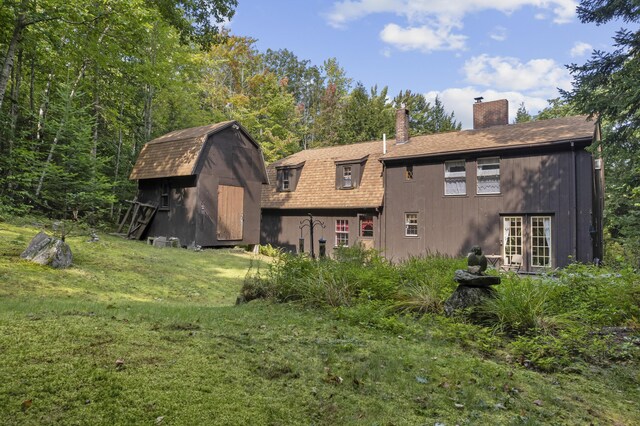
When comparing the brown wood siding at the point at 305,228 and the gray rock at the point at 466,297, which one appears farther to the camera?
the brown wood siding at the point at 305,228

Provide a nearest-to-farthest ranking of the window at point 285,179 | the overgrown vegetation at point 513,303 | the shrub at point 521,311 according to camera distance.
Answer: the overgrown vegetation at point 513,303 → the shrub at point 521,311 → the window at point 285,179

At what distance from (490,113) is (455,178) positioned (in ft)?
15.8

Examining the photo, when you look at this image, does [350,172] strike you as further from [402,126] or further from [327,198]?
[402,126]

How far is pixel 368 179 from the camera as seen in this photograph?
21078 millimetres

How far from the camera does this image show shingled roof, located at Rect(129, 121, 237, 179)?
18.5 metres

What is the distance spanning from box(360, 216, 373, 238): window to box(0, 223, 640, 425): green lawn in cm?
1494

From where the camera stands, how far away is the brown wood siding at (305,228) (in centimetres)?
2061

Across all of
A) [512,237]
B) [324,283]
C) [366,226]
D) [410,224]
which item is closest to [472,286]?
[324,283]

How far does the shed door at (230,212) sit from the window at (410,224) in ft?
28.5

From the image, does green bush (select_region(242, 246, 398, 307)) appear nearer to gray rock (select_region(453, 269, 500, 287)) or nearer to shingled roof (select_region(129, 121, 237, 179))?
gray rock (select_region(453, 269, 500, 287))

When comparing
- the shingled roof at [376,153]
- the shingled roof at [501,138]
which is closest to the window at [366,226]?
the shingled roof at [376,153]

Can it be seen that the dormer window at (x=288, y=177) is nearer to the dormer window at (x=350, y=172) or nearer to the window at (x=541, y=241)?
the dormer window at (x=350, y=172)

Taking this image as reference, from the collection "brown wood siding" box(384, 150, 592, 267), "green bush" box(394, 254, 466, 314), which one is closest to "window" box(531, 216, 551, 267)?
"brown wood siding" box(384, 150, 592, 267)

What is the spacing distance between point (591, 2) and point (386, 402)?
15.2 m
